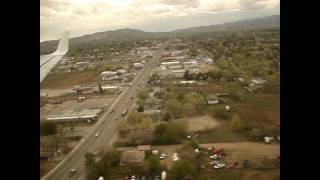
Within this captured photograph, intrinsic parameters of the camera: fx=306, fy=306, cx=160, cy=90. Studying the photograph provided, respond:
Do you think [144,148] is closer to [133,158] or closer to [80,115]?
[133,158]

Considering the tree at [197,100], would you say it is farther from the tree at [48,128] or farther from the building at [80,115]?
the tree at [48,128]

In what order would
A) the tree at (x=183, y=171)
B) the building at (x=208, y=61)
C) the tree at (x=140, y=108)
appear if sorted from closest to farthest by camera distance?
1. the tree at (x=183, y=171)
2. the tree at (x=140, y=108)
3. the building at (x=208, y=61)

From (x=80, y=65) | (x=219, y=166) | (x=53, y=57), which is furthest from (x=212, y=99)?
(x=53, y=57)

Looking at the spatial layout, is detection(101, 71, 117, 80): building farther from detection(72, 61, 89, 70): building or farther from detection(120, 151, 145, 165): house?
detection(120, 151, 145, 165): house

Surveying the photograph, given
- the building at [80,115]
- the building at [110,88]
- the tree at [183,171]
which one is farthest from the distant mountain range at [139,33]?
the tree at [183,171]
